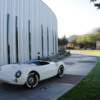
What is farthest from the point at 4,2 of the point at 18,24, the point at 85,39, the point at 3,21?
the point at 85,39

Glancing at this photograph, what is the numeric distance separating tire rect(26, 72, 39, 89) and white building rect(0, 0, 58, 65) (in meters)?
5.16

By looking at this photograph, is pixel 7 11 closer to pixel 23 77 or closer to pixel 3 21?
pixel 3 21

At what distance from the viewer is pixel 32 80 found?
174 inches

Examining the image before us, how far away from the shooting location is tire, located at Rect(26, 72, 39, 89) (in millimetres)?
4297

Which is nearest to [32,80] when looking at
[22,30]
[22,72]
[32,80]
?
[32,80]

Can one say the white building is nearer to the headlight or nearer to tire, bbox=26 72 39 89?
tire, bbox=26 72 39 89

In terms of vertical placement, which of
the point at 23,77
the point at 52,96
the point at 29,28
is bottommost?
the point at 52,96

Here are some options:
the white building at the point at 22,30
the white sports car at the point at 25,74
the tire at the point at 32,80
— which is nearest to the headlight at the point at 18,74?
the white sports car at the point at 25,74

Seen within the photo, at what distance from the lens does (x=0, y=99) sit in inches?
137

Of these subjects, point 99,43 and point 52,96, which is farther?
point 99,43

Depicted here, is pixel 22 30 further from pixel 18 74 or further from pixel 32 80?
pixel 18 74

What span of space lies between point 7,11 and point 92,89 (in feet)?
27.6

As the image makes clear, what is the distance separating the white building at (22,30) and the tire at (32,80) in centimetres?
516

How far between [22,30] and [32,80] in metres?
7.48
